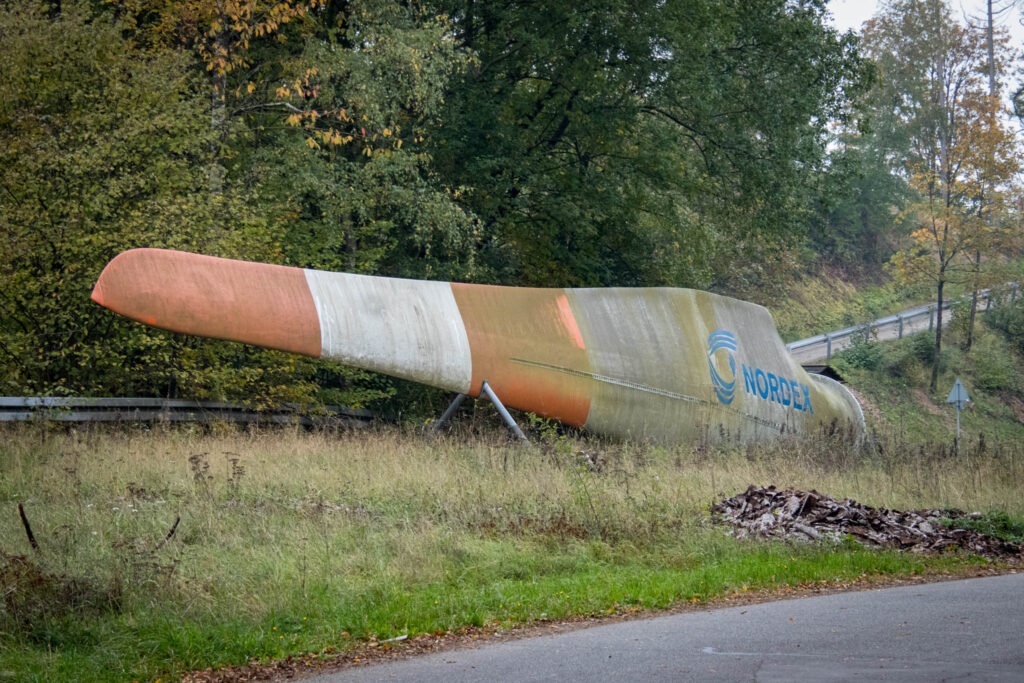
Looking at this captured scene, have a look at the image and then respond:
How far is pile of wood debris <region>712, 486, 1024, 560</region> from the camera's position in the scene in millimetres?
9430

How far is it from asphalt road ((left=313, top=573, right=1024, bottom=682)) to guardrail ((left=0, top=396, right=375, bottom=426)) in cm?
832

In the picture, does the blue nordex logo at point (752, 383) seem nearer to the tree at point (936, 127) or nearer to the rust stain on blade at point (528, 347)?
the rust stain on blade at point (528, 347)

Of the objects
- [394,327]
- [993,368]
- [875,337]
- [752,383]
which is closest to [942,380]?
[993,368]

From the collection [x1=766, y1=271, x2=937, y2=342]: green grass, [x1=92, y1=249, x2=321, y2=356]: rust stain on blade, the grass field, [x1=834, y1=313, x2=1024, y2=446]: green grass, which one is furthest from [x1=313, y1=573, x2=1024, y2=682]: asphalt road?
[x1=766, y1=271, x2=937, y2=342]: green grass

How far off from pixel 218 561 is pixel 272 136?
538 inches

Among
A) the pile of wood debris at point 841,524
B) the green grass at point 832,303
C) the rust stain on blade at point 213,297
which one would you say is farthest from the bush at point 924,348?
the rust stain on blade at point 213,297

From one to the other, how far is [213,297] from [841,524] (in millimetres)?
6912

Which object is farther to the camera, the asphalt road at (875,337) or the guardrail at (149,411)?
the asphalt road at (875,337)

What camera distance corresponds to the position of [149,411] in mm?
13719

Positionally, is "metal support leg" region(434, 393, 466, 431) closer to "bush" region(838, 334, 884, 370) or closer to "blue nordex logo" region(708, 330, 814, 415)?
"blue nordex logo" region(708, 330, 814, 415)

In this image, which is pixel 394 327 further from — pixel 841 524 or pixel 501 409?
pixel 841 524

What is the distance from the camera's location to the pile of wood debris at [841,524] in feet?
30.9

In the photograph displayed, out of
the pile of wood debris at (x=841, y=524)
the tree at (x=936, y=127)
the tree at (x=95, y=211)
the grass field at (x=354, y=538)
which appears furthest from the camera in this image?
the tree at (x=936, y=127)

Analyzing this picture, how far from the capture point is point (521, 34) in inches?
786
